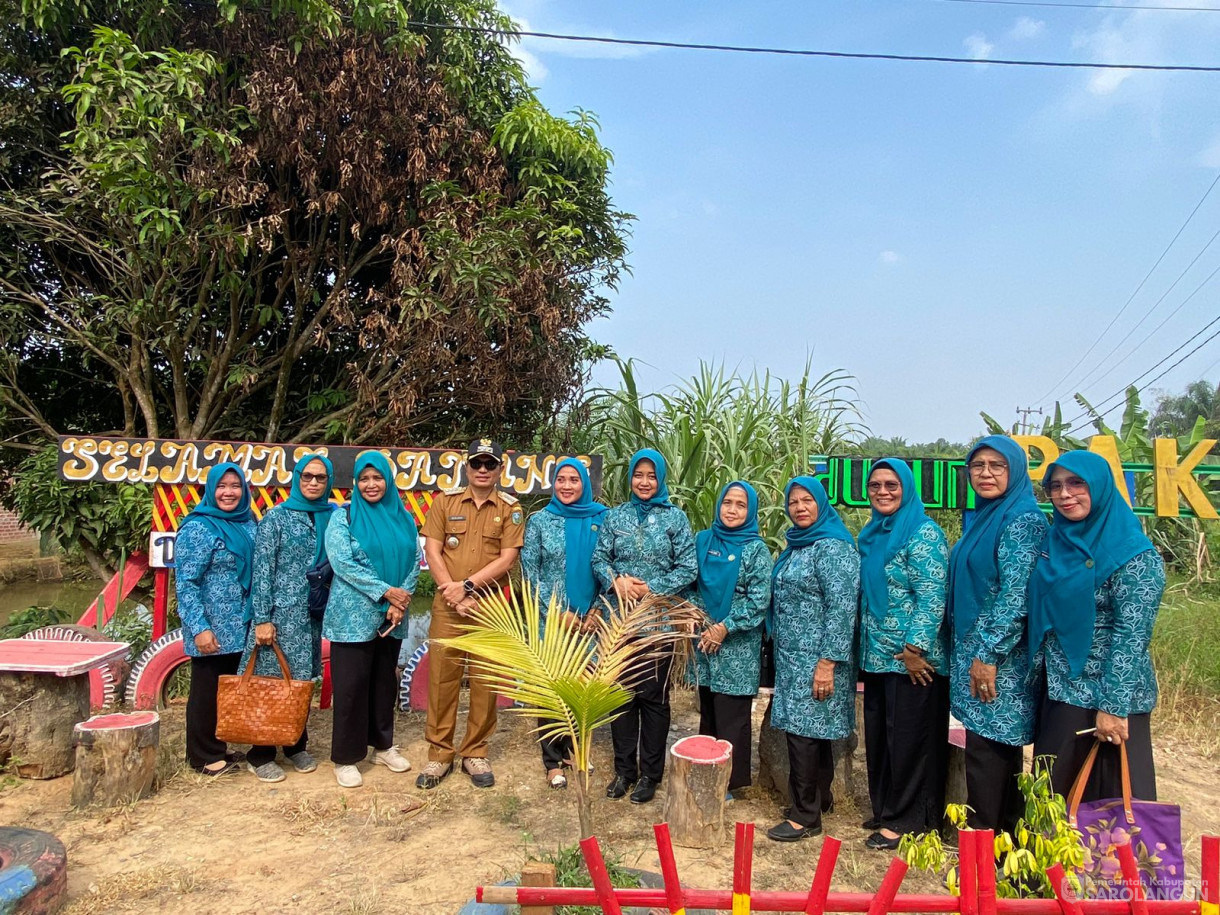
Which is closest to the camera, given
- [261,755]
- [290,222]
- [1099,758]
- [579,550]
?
[1099,758]

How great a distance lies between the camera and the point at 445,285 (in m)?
5.41

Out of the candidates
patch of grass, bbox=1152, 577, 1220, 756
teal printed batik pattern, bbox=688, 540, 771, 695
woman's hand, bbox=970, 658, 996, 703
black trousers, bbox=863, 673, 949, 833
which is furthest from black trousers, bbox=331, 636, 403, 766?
patch of grass, bbox=1152, 577, 1220, 756

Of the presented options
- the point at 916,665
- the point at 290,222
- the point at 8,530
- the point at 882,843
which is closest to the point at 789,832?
the point at 882,843

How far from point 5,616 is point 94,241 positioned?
18.7 ft

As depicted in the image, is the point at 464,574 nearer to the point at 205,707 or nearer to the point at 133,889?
the point at 205,707

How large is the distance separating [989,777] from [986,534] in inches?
31.8

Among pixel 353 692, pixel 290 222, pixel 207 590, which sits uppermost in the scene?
pixel 290 222

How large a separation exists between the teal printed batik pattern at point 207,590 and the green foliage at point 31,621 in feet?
10.1

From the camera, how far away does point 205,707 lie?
356cm

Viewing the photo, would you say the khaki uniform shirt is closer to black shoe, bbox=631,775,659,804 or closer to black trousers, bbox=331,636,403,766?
black trousers, bbox=331,636,403,766

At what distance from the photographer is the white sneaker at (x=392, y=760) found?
3646 mm

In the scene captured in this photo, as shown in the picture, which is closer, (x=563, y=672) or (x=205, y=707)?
(x=563, y=672)

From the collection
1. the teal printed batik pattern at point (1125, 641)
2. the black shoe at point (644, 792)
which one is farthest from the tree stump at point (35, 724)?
the teal printed batik pattern at point (1125, 641)

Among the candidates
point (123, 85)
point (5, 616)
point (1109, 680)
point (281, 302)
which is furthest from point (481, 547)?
point (5, 616)
